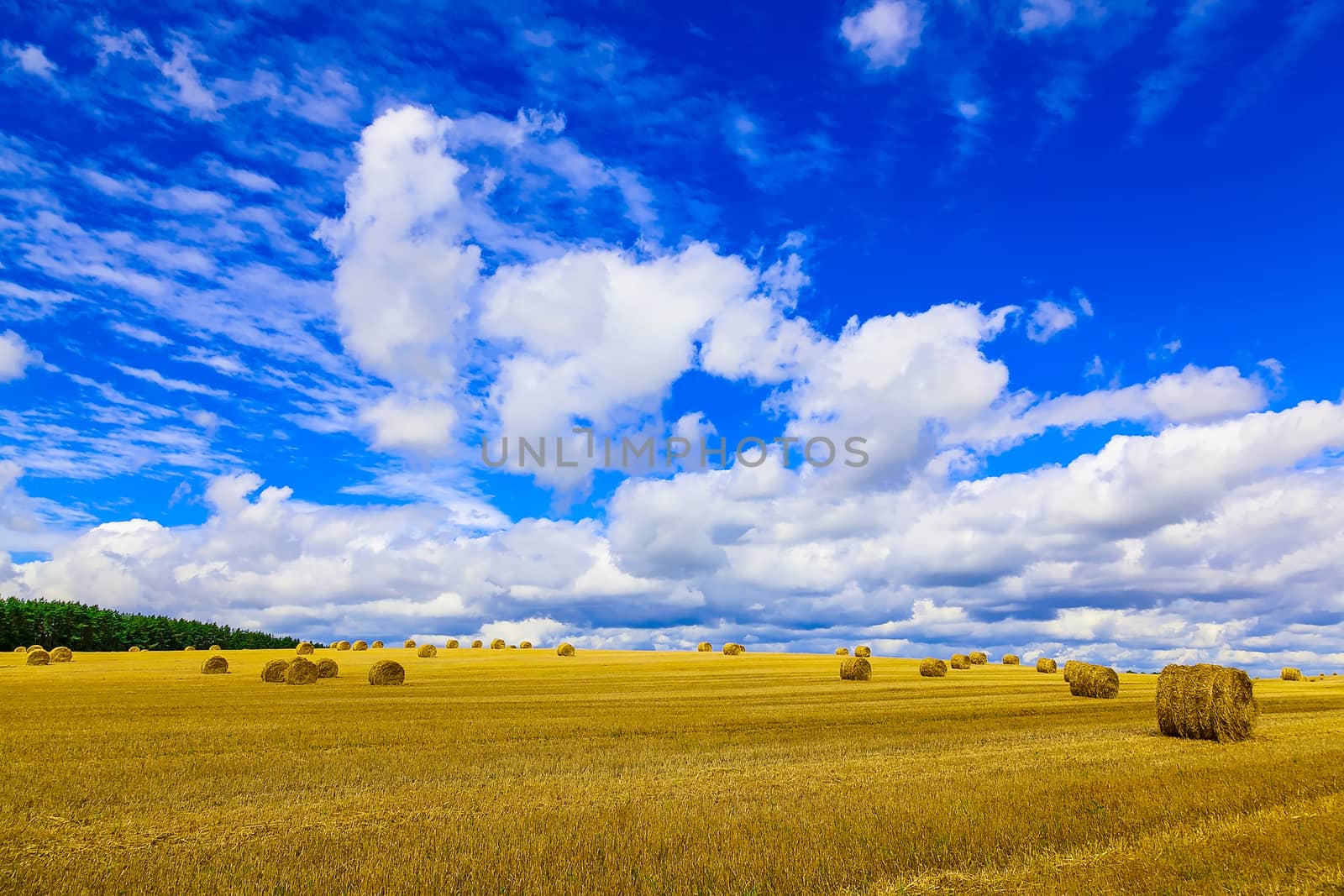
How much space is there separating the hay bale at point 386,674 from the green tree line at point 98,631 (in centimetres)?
7305

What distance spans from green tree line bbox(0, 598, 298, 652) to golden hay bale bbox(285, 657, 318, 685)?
228 feet

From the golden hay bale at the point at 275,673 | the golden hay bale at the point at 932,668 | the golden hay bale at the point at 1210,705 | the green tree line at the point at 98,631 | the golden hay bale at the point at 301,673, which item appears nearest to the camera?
the golden hay bale at the point at 1210,705

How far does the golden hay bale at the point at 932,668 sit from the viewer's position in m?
43.4

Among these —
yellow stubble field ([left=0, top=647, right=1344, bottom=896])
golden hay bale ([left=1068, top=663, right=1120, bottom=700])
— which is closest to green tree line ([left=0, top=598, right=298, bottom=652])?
yellow stubble field ([left=0, top=647, right=1344, bottom=896])

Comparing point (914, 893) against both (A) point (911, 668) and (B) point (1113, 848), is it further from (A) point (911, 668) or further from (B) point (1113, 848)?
(A) point (911, 668)

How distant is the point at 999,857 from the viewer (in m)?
9.34

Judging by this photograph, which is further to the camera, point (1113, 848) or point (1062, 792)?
point (1062, 792)

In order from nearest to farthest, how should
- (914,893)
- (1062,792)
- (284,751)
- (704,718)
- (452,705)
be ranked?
1. (914,893)
2. (1062,792)
3. (284,751)
4. (704,718)
5. (452,705)

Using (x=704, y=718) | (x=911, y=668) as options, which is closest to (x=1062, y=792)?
(x=704, y=718)

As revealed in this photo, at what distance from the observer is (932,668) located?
43.8 metres

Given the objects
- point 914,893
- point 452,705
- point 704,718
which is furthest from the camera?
point 452,705

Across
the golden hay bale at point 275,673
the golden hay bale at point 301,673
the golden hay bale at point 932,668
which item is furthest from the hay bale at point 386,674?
the golden hay bale at point 932,668

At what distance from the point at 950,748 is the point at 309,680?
30674 mm

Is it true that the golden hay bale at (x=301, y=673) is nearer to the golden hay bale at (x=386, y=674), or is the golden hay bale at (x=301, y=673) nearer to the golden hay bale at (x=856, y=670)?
the golden hay bale at (x=386, y=674)
